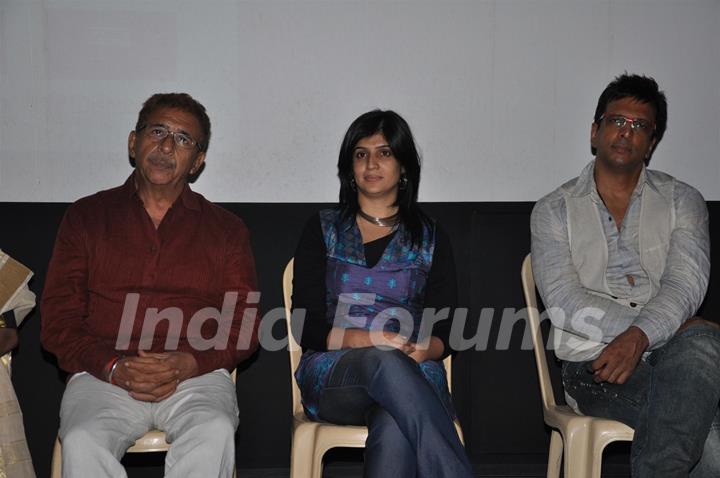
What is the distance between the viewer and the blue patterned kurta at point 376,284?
272 centimetres

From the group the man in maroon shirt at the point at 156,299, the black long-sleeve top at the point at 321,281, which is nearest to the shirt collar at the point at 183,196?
the man in maroon shirt at the point at 156,299

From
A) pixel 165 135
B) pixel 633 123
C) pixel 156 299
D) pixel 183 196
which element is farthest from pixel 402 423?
pixel 633 123

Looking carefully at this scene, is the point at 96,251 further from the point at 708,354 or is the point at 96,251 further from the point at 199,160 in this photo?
the point at 708,354

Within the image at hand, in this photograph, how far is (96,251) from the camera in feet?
8.67

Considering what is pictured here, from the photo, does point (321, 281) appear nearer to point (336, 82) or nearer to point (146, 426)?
point (146, 426)

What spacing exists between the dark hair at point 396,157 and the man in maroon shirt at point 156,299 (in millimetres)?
384

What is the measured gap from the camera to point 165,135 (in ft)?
8.97

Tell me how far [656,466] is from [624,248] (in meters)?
0.80

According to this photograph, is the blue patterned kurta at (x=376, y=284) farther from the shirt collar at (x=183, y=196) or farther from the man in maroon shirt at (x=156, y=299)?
the shirt collar at (x=183, y=196)

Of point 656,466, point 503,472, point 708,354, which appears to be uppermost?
point 708,354

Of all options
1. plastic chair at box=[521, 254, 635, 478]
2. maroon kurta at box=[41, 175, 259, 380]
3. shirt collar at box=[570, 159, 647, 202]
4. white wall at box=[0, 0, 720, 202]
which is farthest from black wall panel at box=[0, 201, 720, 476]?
plastic chair at box=[521, 254, 635, 478]

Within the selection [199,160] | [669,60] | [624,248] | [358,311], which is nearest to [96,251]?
[199,160]

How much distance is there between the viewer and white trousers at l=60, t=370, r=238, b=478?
2.26 meters

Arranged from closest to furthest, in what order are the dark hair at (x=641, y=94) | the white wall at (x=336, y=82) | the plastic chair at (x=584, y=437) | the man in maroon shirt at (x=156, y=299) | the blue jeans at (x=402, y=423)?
the blue jeans at (x=402, y=423) < the man in maroon shirt at (x=156, y=299) < the plastic chair at (x=584, y=437) < the dark hair at (x=641, y=94) < the white wall at (x=336, y=82)
